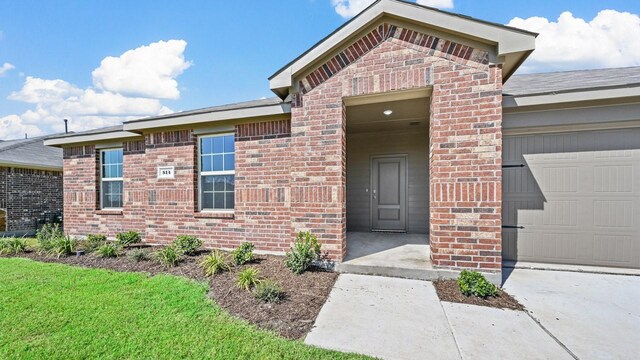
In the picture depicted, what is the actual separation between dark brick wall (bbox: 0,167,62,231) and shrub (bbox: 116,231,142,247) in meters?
7.24

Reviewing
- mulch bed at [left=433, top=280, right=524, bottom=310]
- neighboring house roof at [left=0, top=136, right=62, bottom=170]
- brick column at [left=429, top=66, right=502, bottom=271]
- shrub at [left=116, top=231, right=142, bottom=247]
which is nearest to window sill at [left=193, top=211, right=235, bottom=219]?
shrub at [left=116, top=231, right=142, bottom=247]

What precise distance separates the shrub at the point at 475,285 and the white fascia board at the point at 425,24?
3195 mm

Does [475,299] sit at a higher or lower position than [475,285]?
lower

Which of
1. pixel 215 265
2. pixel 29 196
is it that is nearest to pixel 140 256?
pixel 215 265

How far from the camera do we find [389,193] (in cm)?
775

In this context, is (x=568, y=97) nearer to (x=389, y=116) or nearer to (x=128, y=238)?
(x=389, y=116)

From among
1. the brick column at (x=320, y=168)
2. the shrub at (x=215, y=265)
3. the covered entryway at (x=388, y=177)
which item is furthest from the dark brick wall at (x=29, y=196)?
the covered entryway at (x=388, y=177)

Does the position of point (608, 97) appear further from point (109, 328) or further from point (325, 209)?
point (109, 328)

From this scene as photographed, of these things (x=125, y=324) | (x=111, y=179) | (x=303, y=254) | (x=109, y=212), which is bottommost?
(x=125, y=324)

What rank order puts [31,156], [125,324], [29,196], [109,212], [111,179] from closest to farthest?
1. [125,324]
2. [109,212]
3. [111,179]
4. [29,196]
5. [31,156]

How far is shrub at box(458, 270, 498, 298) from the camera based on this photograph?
353 centimetres

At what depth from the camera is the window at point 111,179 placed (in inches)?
296

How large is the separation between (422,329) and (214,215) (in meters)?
4.65

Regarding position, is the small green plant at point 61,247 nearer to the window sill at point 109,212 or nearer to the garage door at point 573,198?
the window sill at point 109,212
